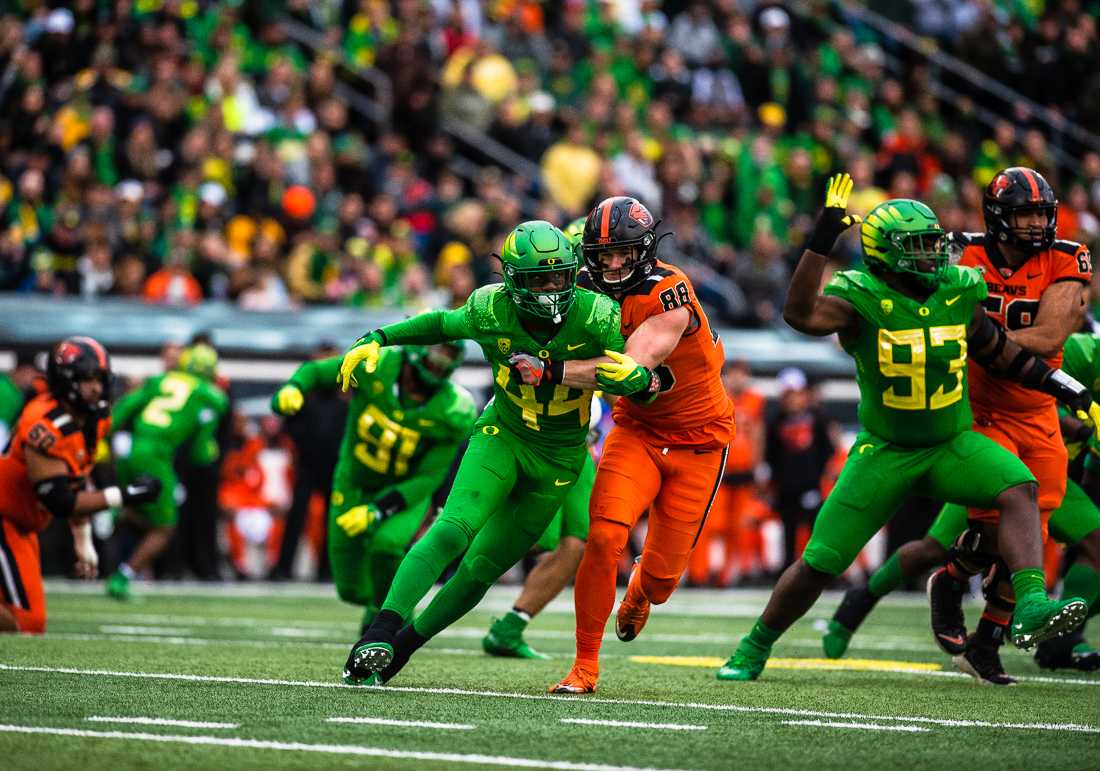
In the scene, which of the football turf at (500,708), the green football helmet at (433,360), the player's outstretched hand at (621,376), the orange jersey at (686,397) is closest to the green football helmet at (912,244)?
the orange jersey at (686,397)

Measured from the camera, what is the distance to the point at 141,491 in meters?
9.73

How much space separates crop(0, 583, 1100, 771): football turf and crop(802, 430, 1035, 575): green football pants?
2.00 ft

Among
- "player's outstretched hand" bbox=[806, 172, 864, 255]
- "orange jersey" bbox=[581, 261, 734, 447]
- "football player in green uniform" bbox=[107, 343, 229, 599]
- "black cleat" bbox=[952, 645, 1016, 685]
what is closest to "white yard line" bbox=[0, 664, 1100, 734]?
"orange jersey" bbox=[581, 261, 734, 447]

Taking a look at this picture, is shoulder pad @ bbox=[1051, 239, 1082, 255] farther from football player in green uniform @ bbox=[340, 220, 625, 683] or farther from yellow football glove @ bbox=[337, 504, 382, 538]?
yellow football glove @ bbox=[337, 504, 382, 538]

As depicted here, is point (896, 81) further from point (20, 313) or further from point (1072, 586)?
point (1072, 586)

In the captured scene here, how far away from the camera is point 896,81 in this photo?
→ 21.8 meters

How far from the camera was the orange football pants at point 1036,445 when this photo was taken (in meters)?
7.97

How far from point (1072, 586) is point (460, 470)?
3.13m

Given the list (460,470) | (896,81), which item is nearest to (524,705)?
(460,470)

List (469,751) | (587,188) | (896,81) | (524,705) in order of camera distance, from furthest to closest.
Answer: (896,81), (587,188), (524,705), (469,751)

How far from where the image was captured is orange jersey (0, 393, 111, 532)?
9531 millimetres

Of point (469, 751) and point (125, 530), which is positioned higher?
point (469, 751)

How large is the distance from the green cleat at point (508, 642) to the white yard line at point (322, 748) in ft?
11.7

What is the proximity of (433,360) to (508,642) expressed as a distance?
1.54 metres
